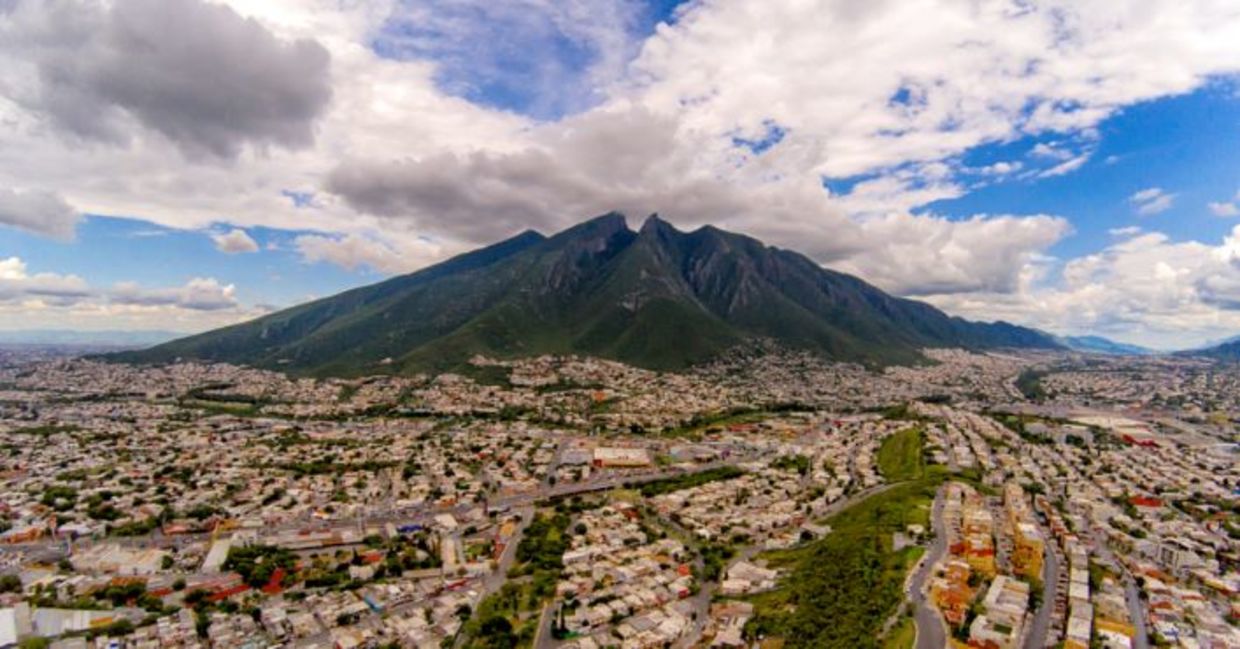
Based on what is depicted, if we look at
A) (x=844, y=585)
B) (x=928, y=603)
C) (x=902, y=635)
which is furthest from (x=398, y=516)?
(x=928, y=603)

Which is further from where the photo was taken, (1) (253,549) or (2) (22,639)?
(1) (253,549)

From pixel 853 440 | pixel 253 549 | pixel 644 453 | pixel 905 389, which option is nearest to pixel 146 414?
pixel 253 549

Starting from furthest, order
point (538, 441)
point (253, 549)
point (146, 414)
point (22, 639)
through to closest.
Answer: point (146, 414) → point (538, 441) → point (253, 549) → point (22, 639)

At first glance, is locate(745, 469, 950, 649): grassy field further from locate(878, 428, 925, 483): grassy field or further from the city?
locate(878, 428, 925, 483): grassy field

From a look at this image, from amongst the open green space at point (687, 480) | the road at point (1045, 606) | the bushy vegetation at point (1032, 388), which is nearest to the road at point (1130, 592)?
the road at point (1045, 606)

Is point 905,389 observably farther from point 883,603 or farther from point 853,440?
point 883,603

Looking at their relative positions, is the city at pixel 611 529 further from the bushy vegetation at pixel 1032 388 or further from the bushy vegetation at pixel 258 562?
the bushy vegetation at pixel 1032 388
